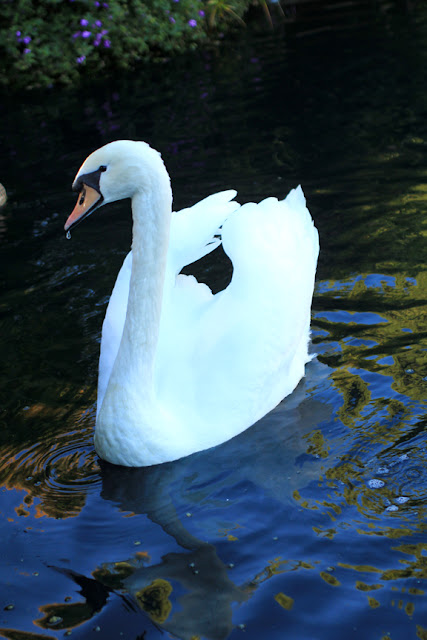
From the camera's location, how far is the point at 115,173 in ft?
12.2

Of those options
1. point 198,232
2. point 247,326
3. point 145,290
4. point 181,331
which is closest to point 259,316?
point 247,326

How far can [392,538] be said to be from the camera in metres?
3.46

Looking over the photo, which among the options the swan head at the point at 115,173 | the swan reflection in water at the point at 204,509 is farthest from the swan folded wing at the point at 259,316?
the swan head at the point at 115,173

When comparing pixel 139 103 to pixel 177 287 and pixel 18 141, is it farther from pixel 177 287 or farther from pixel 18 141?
pixel 177 287

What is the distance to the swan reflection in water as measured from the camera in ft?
10.7

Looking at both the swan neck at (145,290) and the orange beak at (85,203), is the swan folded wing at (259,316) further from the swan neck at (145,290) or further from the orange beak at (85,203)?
the orange beak at (85,203)

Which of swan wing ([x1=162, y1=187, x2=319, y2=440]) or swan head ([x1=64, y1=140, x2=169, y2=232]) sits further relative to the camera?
swan wing ([x1=162, y1=187, x2=319, y2=440])

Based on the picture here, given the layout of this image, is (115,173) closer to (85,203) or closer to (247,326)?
(85,203)

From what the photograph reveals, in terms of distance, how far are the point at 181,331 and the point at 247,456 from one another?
0.76m

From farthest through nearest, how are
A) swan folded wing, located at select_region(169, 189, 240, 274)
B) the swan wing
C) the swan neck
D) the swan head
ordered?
swan folded wing, located at select_region(169, 189, 240, 274), the swan wing, the swan neck, the swan head

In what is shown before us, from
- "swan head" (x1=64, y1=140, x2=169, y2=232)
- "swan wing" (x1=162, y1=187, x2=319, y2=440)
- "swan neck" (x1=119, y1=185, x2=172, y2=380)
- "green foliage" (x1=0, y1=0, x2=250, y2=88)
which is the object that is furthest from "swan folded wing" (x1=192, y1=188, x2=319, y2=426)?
"green foliage" (x1=0, y1=0, x2=250, y2=88)

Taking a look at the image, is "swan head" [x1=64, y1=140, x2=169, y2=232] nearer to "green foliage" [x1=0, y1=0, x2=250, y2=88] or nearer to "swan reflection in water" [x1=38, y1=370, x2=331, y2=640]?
"swan reflection in water" [x1=38, y1=370, x2=331, y2=640]

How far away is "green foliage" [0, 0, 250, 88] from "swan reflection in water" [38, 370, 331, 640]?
36.5ft

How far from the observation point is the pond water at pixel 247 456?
3.25m
